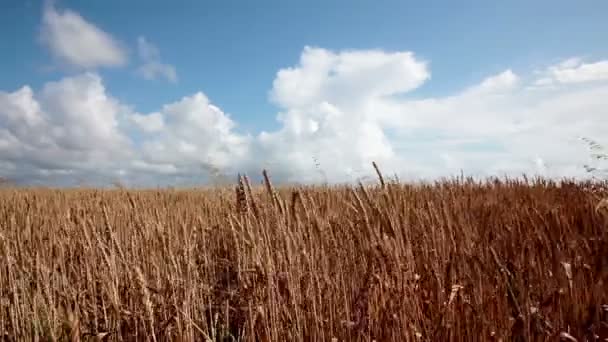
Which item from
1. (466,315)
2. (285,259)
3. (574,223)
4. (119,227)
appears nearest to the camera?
(466,315)

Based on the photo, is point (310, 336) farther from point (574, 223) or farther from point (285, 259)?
point (574, 223)

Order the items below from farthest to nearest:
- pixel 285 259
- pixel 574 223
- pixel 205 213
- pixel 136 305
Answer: pixel 205 213, pixel 574 223, pixel 136 305, pixel 285 259

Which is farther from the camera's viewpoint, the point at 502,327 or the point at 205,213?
the point at 205,213

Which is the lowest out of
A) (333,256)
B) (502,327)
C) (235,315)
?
(235,315)

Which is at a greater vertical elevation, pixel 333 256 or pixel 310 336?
pixel 333 256

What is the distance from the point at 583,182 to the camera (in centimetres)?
813

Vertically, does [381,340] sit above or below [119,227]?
below

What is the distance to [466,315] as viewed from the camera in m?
1.99

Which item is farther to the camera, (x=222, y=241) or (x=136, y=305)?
(x=222, y=241)

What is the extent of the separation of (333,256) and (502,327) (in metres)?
1.17

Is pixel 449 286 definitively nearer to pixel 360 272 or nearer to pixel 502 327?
pixel 502 327

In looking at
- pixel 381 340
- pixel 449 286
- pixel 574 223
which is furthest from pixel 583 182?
pixel 381 340

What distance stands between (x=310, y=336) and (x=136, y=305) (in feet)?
4.07

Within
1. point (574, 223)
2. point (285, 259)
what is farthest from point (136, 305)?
point (574, 223)
